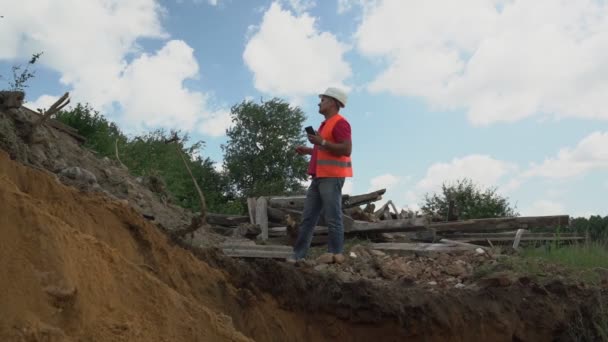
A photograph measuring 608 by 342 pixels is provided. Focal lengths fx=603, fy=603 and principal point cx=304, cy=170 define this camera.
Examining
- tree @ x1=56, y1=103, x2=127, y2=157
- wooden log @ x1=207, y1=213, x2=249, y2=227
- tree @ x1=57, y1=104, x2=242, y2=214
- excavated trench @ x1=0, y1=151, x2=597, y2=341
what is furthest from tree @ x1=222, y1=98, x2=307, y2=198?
excavated trench @ x1=0, y1=151, x2=597, y2=341

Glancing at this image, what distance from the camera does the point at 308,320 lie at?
5.62 m

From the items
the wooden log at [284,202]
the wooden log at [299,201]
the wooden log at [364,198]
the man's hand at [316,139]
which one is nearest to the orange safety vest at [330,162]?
the man's hand at [316,139]

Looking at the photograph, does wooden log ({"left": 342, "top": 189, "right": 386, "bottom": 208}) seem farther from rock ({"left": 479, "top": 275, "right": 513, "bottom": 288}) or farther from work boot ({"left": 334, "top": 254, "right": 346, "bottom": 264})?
rock ({"left": 479, "top": 275, "right": 513, "bottom": 288})

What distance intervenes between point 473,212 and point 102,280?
23637mm

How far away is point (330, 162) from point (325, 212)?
60 cm

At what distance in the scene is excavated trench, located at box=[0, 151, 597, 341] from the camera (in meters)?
2.69

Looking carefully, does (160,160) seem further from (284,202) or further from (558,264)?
(558,264)

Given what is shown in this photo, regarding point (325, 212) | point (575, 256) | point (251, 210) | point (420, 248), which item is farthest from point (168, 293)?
point (251, 210)

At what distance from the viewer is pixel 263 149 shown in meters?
29.5

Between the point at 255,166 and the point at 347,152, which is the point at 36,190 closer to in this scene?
the point at 347,152

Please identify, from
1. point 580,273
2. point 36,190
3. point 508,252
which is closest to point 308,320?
point 36,190

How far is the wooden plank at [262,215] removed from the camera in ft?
36.3

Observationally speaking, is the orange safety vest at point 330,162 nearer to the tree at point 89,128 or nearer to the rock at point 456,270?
the rock at point 456,270

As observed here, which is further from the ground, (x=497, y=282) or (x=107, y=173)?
(x=107, y=173)
